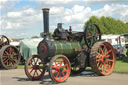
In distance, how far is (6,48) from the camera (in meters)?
12.6

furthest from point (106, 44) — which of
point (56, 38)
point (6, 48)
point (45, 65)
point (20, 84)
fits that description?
point (6, 48)

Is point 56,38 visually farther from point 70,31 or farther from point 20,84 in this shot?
point 20,84

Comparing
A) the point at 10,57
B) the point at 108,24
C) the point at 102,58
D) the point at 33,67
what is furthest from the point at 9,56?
the point at 108,24

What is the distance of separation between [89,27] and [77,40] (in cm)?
75

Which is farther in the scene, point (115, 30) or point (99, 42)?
point (115, 30)

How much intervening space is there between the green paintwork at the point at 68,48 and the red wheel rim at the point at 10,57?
19.8ft

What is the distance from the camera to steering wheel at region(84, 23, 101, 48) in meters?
8.31

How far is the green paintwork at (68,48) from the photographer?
754 centimetres

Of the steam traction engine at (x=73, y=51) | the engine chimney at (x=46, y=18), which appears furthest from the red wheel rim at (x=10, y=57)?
the engine chimney at (x=46, y=18)

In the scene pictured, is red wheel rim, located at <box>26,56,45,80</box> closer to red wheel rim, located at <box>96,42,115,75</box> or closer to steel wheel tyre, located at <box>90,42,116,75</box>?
steel wheel tyre, located at <box>90,42,116,75</box>

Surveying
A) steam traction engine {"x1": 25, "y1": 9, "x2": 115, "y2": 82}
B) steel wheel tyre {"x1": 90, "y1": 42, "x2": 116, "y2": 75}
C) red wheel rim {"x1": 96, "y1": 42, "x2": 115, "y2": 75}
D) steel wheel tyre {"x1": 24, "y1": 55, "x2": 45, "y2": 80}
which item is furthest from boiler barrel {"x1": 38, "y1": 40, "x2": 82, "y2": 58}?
red wheel rim {"x1": 96, "y1": 42, "x2": 115, "y2": 75}

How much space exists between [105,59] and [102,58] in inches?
7.6

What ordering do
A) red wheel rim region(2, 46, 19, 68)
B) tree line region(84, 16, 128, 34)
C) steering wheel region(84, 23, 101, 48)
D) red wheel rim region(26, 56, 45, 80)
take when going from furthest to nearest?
tree line region(84, 16, 128, 34) < red wheel rim region(2, 46, 19, 68) < steering wheel region(84, 23, 101, 48) < red wheel rim region(26, 56, 45, 80)

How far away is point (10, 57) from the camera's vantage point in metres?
12.9
